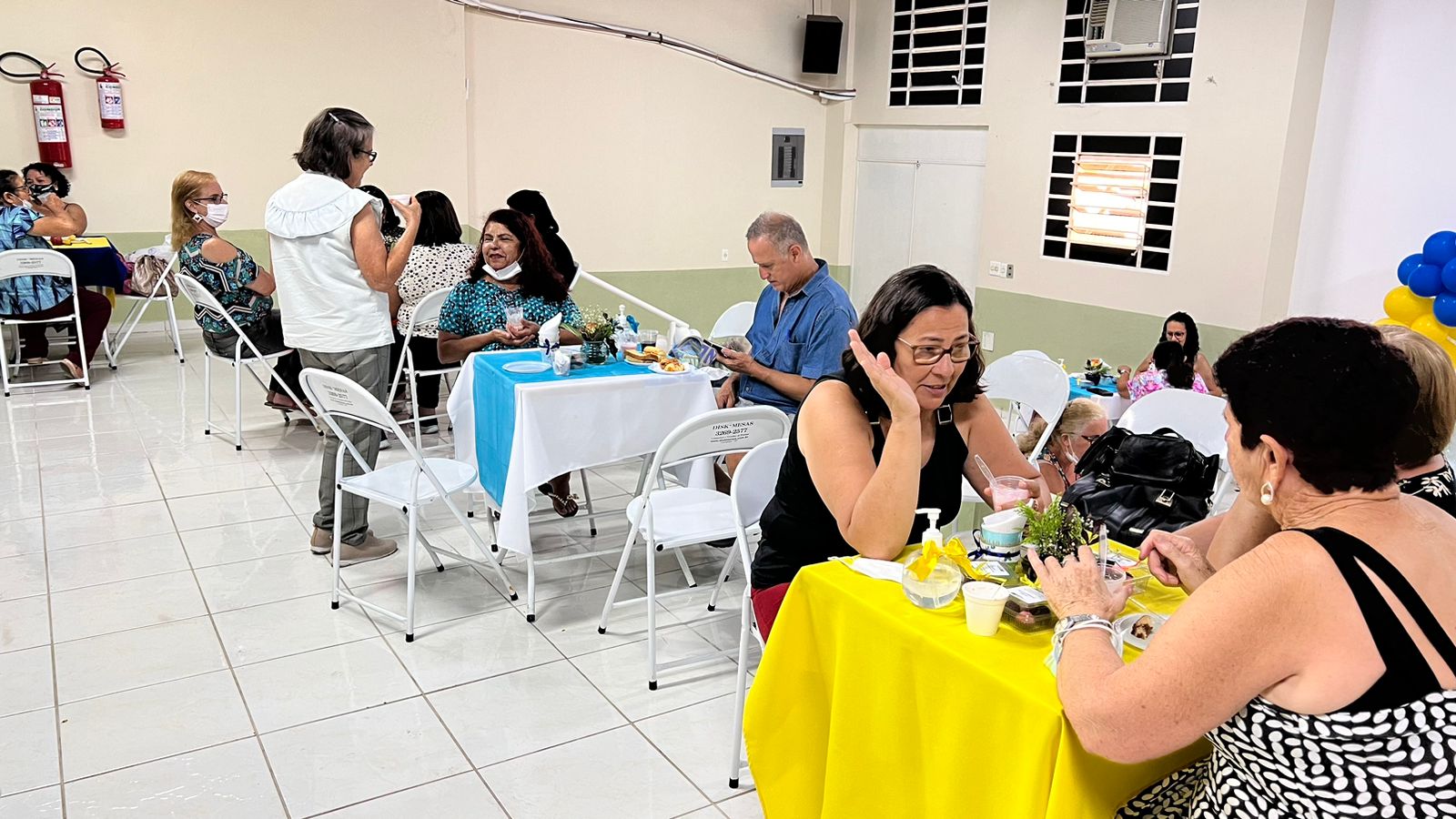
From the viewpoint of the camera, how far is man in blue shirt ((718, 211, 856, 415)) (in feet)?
→ 12.4

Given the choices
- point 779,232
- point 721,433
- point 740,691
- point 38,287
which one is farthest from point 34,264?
point 740,691

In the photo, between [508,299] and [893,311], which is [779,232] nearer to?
[508,299]

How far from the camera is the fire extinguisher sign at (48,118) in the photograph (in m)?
7.22

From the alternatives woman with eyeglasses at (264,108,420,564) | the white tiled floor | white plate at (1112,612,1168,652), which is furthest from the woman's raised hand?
woman with eyeglasses at (264,108,420,564)

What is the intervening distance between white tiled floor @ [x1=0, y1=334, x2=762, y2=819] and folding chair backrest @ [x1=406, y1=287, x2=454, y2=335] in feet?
3.22

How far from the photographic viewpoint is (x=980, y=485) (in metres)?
2.53

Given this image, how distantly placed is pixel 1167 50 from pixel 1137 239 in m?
1.16

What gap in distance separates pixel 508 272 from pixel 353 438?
3.69ft

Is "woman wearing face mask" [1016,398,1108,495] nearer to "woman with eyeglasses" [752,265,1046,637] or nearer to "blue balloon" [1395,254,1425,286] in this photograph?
"woman with eyeglasses" [752,265,1046,637]

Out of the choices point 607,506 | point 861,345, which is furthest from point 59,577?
point 861,345

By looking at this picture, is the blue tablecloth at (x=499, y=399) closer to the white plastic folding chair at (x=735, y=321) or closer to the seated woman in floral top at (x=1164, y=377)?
the white plastic folding chair at (x=735, y=321)

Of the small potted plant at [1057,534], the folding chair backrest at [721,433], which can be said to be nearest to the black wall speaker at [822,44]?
the folding chair backrest at [721,433]

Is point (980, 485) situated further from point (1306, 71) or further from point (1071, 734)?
point (1306, 71)

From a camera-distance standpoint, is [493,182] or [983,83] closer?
[983,83]
